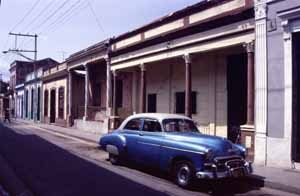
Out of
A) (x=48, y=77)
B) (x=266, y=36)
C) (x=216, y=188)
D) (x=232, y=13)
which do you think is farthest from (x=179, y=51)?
(x=48, y=77)

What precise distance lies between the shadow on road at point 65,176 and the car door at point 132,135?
2.73 feet

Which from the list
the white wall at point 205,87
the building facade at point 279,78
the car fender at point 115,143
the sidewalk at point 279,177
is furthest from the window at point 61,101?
the sidewalk at point 279,177

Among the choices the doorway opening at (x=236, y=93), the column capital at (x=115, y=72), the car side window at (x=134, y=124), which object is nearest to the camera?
the car side window at (x=134, y=124)

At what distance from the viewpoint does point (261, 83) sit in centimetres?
1468

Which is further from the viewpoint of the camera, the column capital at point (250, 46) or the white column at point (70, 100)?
the white column at point (70, 100)

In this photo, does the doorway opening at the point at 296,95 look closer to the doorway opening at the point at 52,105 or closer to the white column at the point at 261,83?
the white column at the point at 261,83

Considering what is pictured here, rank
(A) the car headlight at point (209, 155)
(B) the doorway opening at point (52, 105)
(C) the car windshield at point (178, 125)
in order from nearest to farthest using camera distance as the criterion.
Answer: (A) the car headlight at point (209, 155)
(C) the car windshield at point (178, 125)
(B) the doorway opening at point (52, 105)

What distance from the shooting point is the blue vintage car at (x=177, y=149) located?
34.9 ft

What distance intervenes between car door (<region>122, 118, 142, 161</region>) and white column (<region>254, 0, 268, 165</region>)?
3795mm

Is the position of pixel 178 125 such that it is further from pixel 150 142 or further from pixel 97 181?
pixel 97 181

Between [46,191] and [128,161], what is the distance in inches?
166

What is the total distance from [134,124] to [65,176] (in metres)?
2.63

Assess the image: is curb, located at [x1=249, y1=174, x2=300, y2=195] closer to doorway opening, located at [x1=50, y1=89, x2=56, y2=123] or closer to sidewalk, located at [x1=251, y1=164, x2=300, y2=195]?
sidewalk, located at [x1=251, y1=164, x2=300, y2=195]

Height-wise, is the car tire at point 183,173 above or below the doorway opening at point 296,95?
below
